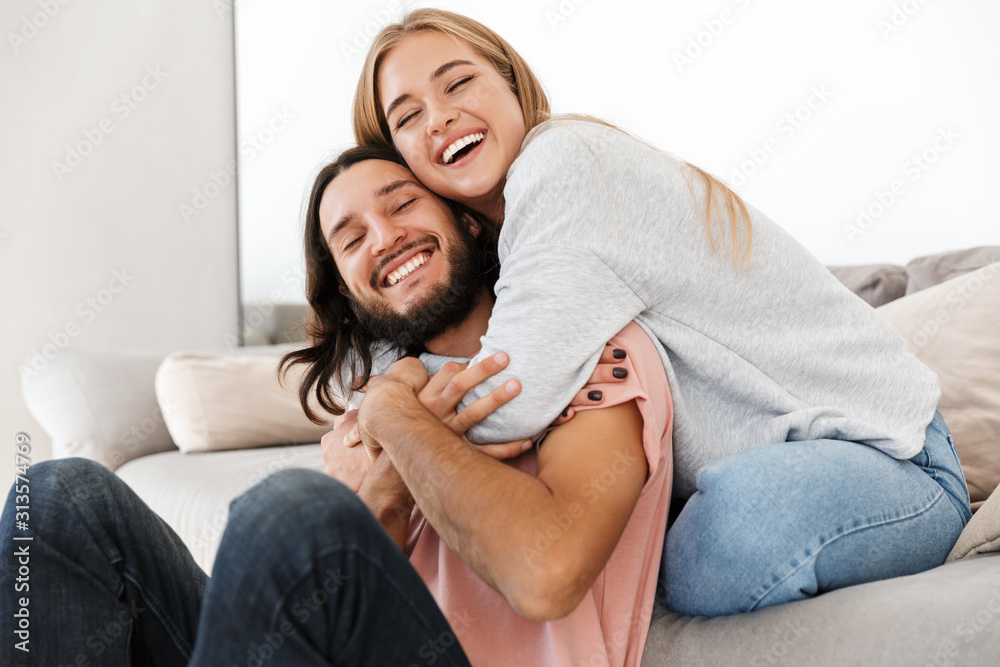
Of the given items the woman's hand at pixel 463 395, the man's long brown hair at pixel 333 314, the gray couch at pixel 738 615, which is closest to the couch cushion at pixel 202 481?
the gray couch at pixel 738 615

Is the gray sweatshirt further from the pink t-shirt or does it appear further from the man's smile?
the man's smile

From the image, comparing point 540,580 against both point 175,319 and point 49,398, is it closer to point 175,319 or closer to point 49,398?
point 49,398

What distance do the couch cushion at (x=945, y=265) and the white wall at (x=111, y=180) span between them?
8.49ft

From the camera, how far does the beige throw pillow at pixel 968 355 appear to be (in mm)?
1311

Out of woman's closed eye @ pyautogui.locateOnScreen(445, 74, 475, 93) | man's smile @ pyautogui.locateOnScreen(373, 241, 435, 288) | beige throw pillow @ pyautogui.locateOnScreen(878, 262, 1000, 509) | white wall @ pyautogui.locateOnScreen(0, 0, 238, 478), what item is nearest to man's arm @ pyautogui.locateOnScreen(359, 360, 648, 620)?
man's smile @ pyautogui.locateOnScreen(373, 241, 435, 288)

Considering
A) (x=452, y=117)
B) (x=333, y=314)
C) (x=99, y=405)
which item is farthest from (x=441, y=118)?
(x=99, y=405)

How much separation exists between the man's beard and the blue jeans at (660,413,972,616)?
57cm

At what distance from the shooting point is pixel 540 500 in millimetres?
781

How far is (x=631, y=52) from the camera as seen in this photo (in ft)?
8.88

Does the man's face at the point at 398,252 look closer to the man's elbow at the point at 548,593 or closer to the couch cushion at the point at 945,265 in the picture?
the man's elbow at the point at 548,593

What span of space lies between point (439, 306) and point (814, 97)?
5.06 ft

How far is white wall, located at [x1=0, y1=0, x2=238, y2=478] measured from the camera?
277 centimetres

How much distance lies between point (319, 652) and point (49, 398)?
202cm

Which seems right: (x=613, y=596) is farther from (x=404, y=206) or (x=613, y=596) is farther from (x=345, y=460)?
(x=404, y=206)
